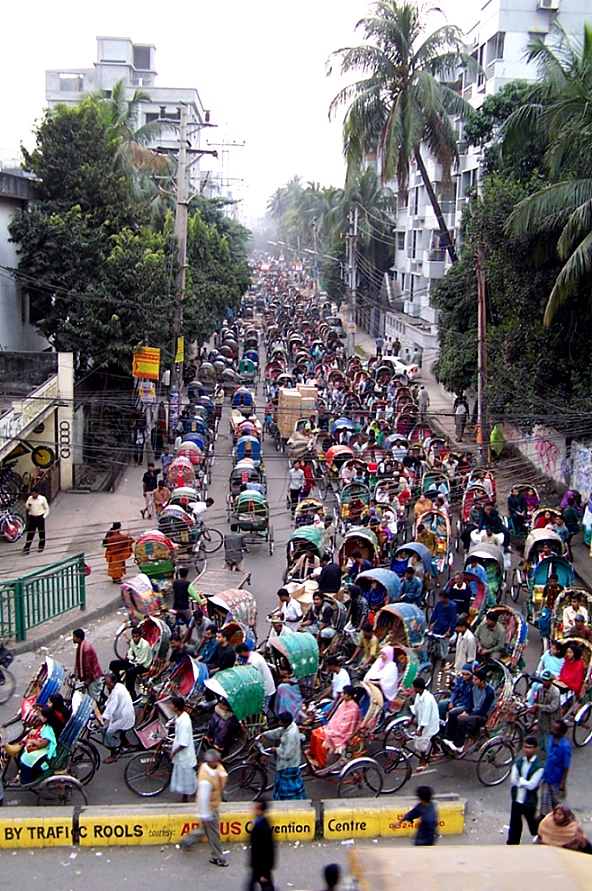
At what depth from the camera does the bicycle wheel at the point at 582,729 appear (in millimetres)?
10703

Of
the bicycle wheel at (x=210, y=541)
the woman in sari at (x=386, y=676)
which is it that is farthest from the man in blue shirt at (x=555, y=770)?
the bicycle wheel at (x=210, y=541)

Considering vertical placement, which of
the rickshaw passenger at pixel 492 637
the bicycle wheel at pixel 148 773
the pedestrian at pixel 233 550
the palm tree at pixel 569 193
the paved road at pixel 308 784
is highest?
the palm tree at pixel 569 193

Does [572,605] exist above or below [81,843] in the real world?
above

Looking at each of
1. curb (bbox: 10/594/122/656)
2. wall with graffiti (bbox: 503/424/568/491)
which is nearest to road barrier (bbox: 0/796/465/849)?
curb (bbox: 10/594/122/656)

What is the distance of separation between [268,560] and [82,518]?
16.1ft

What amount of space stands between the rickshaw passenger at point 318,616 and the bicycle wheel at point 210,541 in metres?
5.33

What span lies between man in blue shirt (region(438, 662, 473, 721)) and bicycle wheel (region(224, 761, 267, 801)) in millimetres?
2134

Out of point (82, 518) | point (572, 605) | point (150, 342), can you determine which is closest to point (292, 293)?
point (150, 342)

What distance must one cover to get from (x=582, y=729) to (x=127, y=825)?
5.54 m

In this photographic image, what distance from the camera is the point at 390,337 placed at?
55156mm

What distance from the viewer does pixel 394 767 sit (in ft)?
32.1

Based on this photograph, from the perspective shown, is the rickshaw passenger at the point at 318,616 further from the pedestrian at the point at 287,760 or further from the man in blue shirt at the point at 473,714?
the pedestrian at the point at 287,760

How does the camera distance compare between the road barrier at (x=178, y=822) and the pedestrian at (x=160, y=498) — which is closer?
the road barrier at (x=178, y=822)

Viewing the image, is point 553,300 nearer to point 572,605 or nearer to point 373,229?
point 572,605
